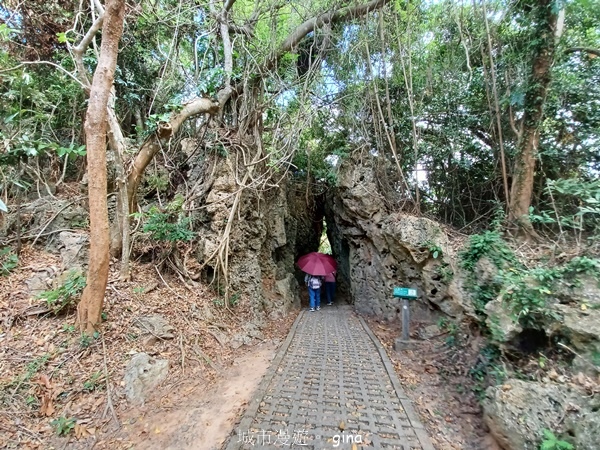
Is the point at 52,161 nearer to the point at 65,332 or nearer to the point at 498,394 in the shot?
the point at 65,332

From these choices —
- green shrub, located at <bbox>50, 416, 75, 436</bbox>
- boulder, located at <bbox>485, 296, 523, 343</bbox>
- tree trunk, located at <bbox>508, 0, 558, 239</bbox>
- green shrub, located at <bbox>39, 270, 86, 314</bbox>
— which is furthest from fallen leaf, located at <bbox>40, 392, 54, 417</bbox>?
tree trunk, located at <bbox>508, 0, 558, 239</bbox>

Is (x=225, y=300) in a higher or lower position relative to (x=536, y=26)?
lower

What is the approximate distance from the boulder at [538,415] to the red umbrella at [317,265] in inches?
212

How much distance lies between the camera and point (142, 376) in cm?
279

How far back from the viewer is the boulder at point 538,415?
1.79 meters

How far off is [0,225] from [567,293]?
713 cm

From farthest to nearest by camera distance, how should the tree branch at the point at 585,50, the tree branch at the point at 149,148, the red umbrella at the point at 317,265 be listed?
the red umbrella at the point at 317,265
the tree branch at the point at 585,50
the tree branch at the point at 149,148

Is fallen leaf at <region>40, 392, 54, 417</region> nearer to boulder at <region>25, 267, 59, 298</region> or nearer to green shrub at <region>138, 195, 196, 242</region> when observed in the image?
boulder at <region>25, 267, 59, 298</region>

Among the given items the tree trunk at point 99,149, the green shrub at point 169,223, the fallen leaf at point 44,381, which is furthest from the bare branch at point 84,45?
the fallen leaf at point 44,381

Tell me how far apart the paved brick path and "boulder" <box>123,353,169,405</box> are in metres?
1.13

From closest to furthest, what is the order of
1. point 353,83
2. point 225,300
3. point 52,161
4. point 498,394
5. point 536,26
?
point 498,394 → point 536,26 → point 225,300 → point 52,161 → point 353,83

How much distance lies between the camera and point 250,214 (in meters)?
5.77

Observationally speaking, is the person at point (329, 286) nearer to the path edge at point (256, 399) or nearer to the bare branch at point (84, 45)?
the path edge at point (256, 399)

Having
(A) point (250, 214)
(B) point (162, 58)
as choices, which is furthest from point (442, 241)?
(B) point (162, 58)
